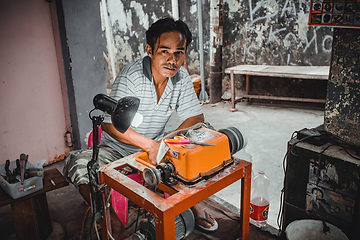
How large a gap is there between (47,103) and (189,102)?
1777 millimetres

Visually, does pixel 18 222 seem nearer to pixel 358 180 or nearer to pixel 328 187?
pixel 328 187

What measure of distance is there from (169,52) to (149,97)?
368mm

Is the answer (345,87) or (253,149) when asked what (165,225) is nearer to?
(345,87)

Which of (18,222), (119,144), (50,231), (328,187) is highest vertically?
(119,144)

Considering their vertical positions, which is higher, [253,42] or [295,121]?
[253,42]

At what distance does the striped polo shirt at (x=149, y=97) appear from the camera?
2.16 meters

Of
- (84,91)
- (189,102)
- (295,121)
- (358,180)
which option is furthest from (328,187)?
(295,121)

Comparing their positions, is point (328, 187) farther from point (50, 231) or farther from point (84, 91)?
point (84, 91)

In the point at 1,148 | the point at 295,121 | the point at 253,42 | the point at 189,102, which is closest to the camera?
the point at 189,102

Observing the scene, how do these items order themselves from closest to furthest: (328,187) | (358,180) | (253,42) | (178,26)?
(358,180), (328,187), (178,26), (253,42)

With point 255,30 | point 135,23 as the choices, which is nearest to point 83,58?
point 255,30

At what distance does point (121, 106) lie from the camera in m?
1.41

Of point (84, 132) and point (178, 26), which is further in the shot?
point (84, 132)

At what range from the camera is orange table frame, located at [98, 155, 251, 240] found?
1.34 meters
